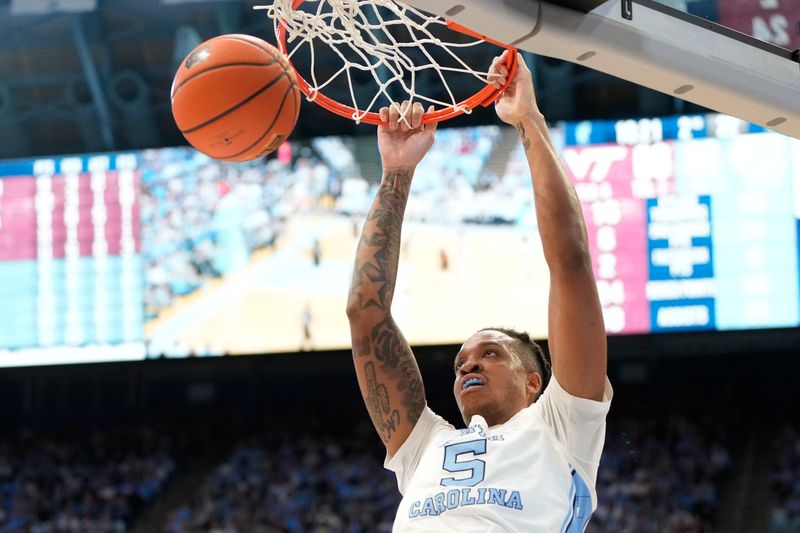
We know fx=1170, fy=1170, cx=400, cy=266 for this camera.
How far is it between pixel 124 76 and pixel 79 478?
4.60 metres

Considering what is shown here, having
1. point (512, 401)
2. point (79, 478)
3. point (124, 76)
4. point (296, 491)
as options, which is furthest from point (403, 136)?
point (79, 478)

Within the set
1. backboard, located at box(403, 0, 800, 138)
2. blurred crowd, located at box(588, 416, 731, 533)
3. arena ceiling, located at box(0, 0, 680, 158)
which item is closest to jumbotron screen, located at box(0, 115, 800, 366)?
arena ceiling, located at box(0, 0, 680, 158)

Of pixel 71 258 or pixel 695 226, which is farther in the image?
pixel 71 258

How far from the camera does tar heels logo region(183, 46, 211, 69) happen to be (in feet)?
10.5

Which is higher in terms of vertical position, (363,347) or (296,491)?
(363,347)

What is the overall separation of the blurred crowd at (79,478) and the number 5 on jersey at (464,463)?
407 inches

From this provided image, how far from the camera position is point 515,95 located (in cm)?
296

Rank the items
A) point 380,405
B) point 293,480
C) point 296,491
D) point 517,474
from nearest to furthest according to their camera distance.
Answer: point 517,474 < point 380,405 < point 296,491 < point 293,480

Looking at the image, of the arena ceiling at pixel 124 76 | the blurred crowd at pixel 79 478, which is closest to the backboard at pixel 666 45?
the arena ceiling at pixel 124 76

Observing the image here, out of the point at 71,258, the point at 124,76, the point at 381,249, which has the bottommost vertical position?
the point at 381,249

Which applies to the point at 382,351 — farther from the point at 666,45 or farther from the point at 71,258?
the point at 71,258

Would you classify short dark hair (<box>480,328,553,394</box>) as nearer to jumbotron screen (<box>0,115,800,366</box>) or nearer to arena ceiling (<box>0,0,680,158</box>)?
jumbotron screen (<box>0,115,800,366</box>)

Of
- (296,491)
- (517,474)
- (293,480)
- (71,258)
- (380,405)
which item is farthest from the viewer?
(293,480)

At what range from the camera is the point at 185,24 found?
12547mm
